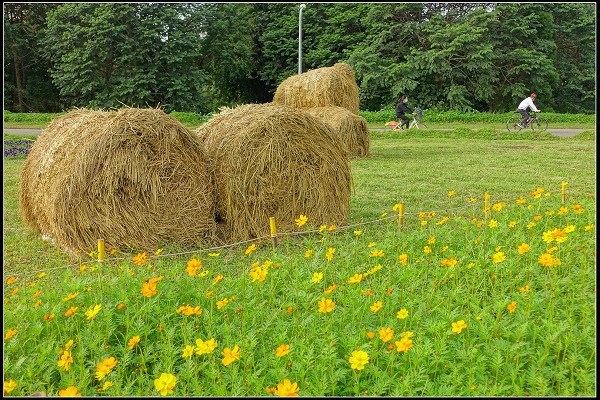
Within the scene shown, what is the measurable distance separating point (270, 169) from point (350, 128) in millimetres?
8291

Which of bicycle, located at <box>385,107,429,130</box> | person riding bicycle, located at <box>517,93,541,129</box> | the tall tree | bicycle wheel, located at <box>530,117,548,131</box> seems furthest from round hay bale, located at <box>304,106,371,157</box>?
the tall tree

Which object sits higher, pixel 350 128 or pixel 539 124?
pixel 539 124

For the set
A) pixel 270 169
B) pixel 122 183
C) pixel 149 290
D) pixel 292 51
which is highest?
pixel 292 51

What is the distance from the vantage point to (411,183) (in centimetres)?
1025

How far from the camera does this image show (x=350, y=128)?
14539mm

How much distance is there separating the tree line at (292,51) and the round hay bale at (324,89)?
15.7 m

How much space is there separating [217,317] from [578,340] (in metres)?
2.20

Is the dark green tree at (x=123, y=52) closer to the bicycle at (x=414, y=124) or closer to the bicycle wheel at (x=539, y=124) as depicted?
the bicycle at (x=414, y=124)

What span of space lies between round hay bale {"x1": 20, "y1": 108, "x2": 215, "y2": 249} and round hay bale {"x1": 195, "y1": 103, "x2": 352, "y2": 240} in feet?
0.94

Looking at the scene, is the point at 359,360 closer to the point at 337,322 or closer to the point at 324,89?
the point at 337,322

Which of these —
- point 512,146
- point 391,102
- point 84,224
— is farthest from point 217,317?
point 391,102

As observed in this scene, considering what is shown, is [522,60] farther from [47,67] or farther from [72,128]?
[72,128]

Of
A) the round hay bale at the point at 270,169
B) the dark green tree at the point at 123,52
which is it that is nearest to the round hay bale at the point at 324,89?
the round hay bale at the point at 270,169

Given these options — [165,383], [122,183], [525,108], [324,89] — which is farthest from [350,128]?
[165,383]
